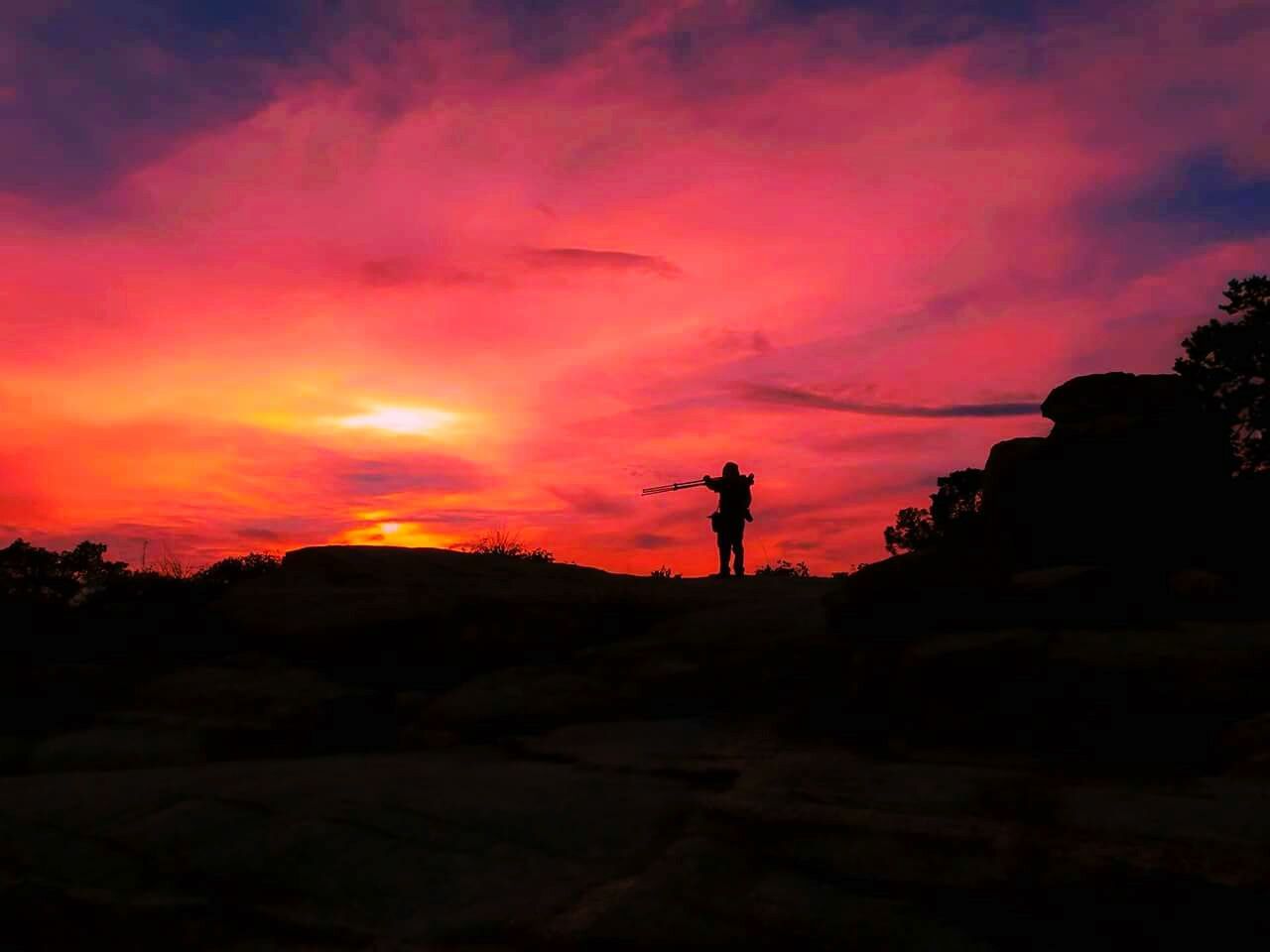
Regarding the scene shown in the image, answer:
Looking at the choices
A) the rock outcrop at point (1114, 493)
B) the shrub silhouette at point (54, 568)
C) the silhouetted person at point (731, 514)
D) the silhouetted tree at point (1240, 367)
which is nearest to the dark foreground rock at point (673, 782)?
the rock outcrop at point (1114, 493)

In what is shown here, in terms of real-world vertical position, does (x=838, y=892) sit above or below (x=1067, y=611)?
below

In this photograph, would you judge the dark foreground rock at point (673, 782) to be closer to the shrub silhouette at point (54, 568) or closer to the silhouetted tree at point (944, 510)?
the shrub silhouette at point (54, 568)

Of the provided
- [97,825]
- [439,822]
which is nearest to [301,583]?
[97,825]

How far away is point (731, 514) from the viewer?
63.6 ft

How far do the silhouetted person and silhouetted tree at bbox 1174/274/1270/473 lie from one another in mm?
13599

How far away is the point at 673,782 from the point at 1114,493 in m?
9.52

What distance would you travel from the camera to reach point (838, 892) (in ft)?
16.4

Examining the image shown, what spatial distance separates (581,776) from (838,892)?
226cm

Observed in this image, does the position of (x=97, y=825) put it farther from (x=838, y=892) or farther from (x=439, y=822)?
(x=838, y=892)

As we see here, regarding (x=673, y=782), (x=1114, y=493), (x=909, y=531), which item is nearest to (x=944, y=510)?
(x=909, y=531)

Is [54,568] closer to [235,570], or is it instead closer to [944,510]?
[235,570]

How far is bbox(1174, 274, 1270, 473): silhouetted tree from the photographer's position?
26.3m

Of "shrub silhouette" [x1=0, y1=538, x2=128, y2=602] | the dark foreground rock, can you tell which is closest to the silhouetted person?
the dark foreground rock

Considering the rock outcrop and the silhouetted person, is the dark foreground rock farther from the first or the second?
the silhouetted person
